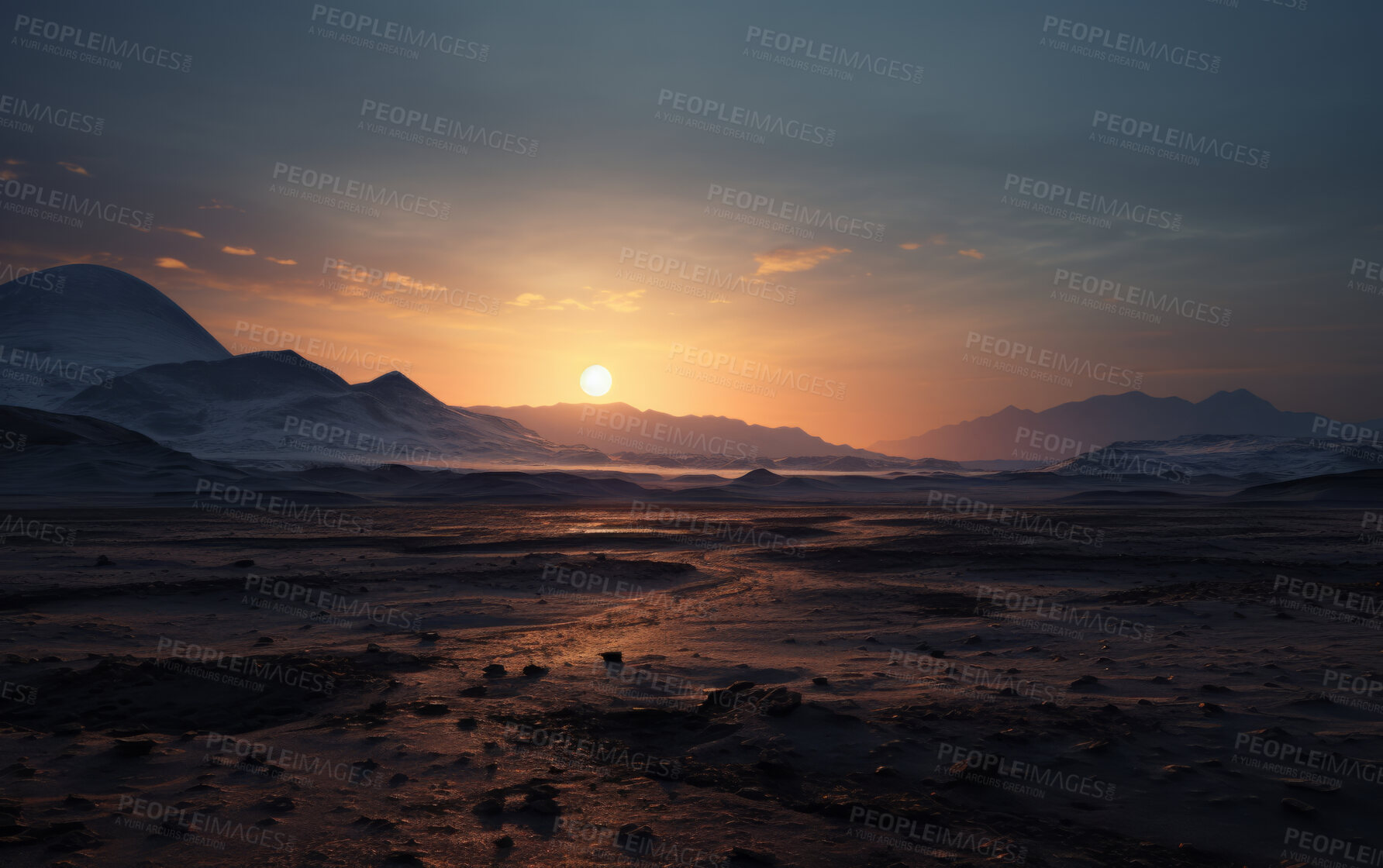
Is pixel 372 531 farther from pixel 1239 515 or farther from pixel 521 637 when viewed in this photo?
pixel 1239 515

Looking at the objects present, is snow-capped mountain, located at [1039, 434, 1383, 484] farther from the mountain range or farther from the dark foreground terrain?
the dark foreground terrain

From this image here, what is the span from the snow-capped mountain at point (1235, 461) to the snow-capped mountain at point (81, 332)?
169131mm

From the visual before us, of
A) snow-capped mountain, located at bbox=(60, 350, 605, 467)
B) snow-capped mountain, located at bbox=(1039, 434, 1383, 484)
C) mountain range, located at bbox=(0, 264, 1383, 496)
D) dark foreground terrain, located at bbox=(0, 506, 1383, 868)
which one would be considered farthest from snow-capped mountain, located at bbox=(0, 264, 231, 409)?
snow-capped mountain, located at bbox=(1039, 434, 1383, 484)

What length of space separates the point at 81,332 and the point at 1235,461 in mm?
Result: 219513

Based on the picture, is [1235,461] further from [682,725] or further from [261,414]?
[261,414]

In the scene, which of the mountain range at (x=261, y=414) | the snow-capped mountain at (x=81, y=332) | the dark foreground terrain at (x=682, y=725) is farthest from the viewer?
the snow-capped mountain at (x=81, y=332)

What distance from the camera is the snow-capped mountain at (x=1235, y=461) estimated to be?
9788cm

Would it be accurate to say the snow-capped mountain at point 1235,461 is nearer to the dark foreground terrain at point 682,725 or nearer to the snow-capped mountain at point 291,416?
the snow-capped mountain at point 291,416

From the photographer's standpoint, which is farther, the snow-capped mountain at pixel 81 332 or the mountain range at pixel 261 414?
the snow-capped mountain at pixel 81 332

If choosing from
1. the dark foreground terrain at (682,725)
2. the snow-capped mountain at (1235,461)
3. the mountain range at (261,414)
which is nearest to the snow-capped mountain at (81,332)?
the mountain range at (261,414)

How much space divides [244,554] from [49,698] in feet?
44.6

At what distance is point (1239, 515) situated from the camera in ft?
131

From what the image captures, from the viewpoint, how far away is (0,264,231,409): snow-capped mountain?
11469 cm

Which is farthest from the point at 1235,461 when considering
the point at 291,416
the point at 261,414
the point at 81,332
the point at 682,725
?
the point at 81,332
